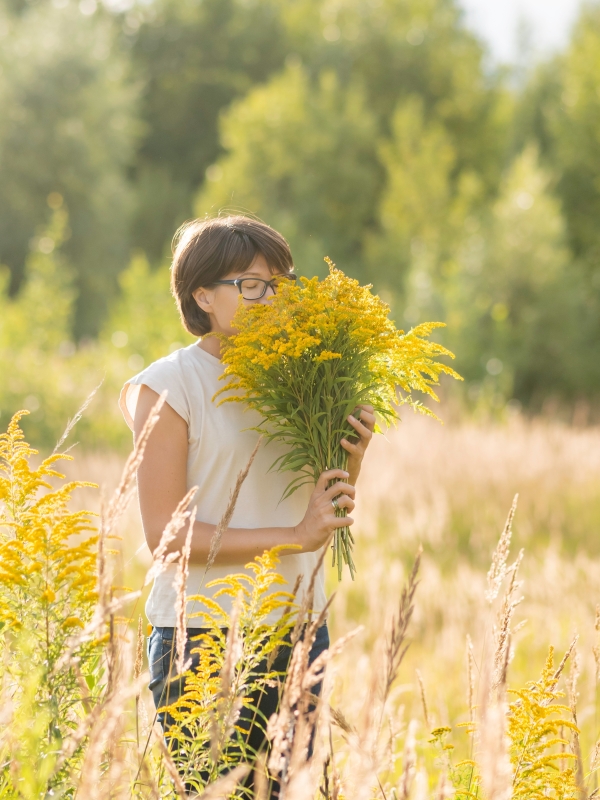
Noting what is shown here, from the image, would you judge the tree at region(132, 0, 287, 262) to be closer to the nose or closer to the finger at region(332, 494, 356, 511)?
the nose

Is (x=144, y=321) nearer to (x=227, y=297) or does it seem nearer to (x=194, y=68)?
(x=227, y=297)

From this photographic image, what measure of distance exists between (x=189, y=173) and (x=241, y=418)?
34.7 meters

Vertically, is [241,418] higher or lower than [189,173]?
lower

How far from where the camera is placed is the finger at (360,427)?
7.32 feet

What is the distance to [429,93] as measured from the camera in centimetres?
3072

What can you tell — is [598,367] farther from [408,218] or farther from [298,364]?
[298,364]

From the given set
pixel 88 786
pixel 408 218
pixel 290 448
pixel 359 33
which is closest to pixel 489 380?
pixel 408 218

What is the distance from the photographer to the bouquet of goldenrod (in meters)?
2.20

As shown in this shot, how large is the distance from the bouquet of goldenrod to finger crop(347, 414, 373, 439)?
0.03 m

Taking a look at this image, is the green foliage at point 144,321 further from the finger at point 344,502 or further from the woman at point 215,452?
the finger at point 344,502

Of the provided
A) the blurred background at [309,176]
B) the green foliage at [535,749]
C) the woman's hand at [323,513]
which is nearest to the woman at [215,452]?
the woman's hand at [323,513]

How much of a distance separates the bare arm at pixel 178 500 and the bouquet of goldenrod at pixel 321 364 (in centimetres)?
12

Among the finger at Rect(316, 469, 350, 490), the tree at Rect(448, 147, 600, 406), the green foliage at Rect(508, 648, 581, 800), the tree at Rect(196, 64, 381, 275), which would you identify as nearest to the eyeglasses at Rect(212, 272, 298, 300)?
the finger at Rect(316, 469, 350, 490)

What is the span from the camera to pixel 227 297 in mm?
2385
